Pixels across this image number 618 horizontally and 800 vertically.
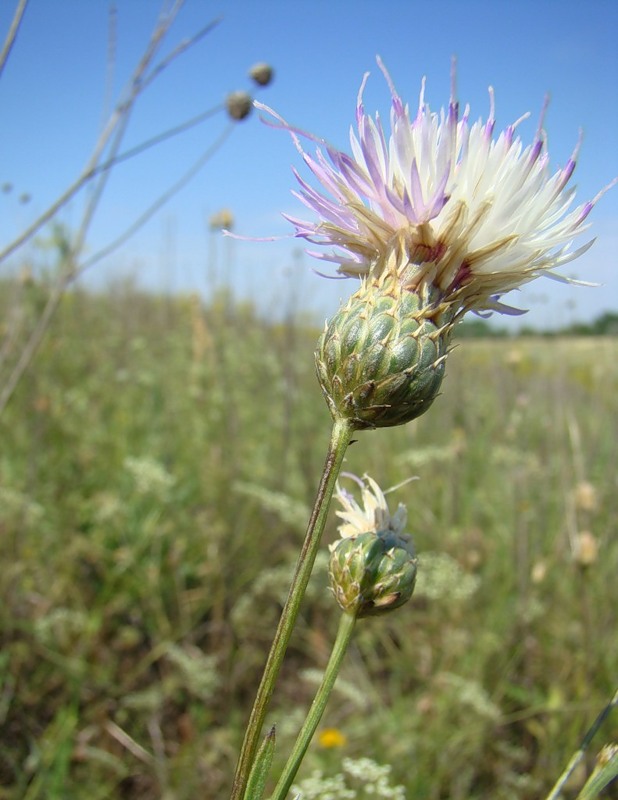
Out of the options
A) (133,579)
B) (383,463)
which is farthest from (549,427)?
(133,579)

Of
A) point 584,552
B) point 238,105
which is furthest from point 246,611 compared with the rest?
point 238,105

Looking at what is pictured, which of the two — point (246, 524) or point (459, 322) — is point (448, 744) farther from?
point (459, 322)

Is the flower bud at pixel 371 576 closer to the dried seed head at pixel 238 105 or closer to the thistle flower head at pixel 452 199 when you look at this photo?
the thistle flower head at pixel 452 199

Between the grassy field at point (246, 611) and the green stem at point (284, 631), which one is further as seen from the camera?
the grassy field at point (246, 611)

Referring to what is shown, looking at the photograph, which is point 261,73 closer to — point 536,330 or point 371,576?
point 371,576

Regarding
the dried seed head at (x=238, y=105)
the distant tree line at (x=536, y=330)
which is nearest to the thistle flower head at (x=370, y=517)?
the dried seed head at (x=238, y=105)

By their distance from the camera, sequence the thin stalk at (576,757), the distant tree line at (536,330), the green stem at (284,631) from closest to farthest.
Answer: the green stem at (284,631)
the thin stalk at (576,757)
the distant tree line at (536,330)
